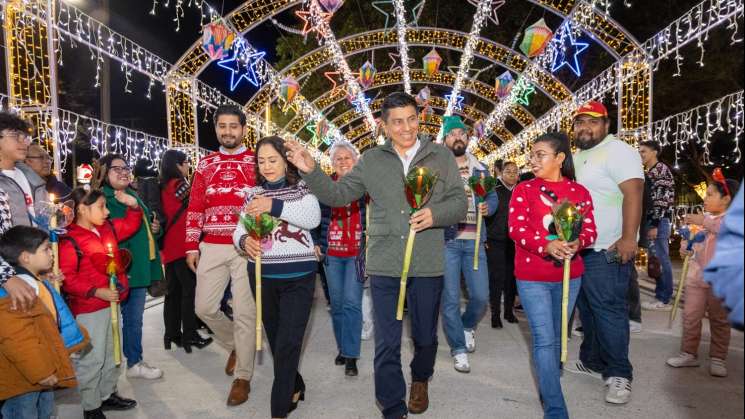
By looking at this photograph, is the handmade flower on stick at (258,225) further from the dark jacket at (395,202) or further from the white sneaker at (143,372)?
the white sneaker at (143,372)

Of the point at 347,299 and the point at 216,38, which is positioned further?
the point at 216,38

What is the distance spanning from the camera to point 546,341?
159 inches

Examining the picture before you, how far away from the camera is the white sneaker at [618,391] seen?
468cm

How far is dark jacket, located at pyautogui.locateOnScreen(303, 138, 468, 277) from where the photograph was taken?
4188 millimetres

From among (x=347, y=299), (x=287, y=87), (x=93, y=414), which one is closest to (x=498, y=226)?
(x=347, y=299)

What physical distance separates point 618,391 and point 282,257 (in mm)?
2775

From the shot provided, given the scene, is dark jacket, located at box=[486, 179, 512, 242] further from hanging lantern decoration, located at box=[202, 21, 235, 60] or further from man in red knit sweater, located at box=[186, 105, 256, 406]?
hanging lantern decoration, located at box=[202, 21, 235, 60]

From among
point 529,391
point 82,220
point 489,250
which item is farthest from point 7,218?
point 489,250

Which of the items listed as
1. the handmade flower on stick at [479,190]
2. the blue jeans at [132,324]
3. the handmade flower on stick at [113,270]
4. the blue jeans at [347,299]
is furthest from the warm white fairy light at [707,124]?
the handmade flower on stick at [113,270]

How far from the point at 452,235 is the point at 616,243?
1.43 m

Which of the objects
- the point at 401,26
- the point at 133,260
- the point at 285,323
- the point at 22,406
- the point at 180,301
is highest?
the point at 401,26

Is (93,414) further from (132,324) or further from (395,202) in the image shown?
(395,202)

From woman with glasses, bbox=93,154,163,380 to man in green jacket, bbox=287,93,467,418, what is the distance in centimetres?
208

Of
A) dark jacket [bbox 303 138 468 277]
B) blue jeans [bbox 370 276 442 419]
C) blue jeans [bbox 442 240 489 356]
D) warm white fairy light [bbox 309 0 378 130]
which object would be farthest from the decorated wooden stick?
→ warm white fairy light [bbox 309 0 378 130]
